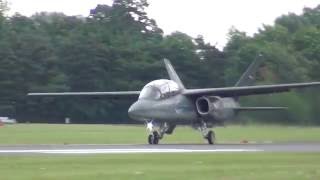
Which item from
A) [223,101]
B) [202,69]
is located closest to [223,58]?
[202,69]

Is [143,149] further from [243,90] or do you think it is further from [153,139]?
[243,90]

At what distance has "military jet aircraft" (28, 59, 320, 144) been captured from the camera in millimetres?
50938

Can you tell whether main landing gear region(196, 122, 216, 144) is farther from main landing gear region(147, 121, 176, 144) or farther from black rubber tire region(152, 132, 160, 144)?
black rubber tire region(152, 132, 160, 144)

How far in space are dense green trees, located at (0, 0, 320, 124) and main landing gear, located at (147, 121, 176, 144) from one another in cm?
3634

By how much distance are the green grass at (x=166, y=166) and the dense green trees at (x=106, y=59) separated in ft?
185

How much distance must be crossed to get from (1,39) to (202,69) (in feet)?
80.2

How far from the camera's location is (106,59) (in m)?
122

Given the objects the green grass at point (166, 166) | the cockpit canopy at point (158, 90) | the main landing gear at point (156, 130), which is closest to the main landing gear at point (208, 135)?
the main landing gear at point (156, 130)

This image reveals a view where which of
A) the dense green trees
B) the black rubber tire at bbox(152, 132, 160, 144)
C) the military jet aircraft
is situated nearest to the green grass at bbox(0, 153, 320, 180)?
the black rubber tire at bbox(152, 132, 160, 144)

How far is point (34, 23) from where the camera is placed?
14538cm

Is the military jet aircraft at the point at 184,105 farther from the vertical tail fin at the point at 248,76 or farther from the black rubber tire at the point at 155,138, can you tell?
the vertical tail fin at the point at 248,76

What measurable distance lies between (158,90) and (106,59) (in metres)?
71.4

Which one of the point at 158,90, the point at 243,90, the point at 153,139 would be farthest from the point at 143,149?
the point at 243,90

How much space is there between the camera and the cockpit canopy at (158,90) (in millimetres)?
51219
